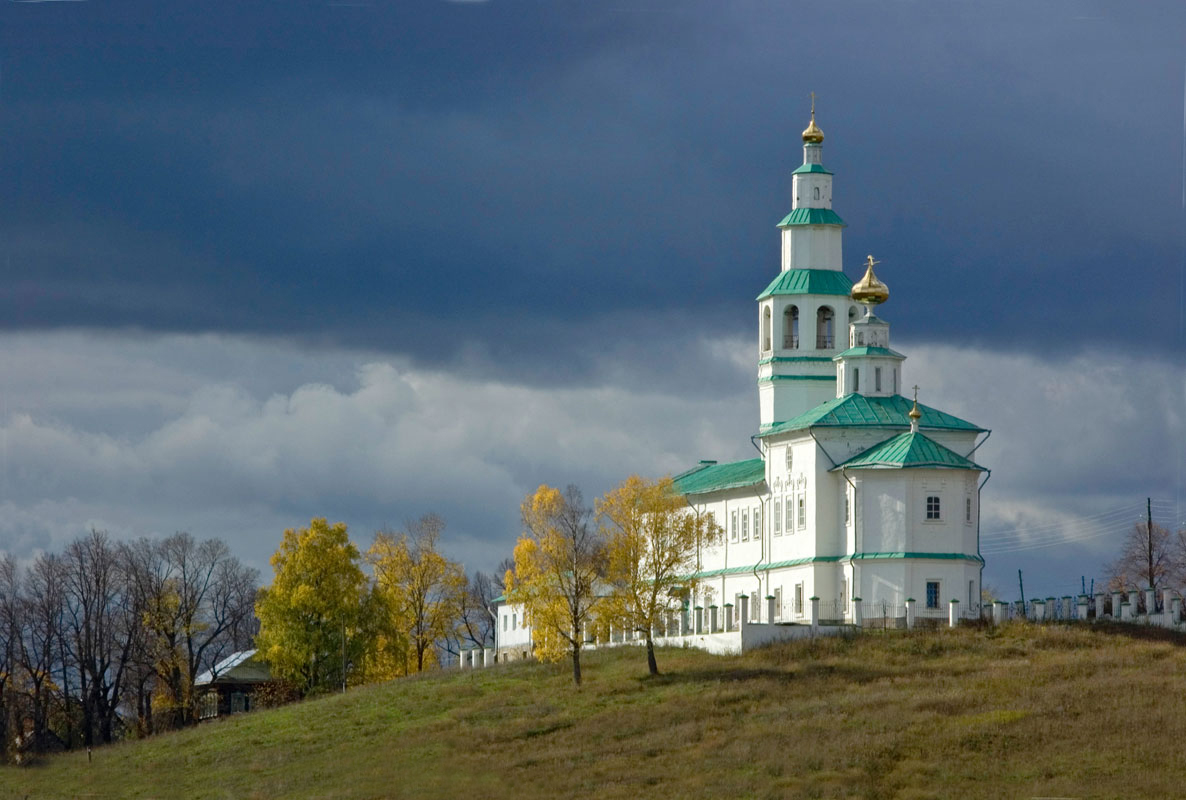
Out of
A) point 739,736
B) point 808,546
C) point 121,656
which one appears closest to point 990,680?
point 739,736

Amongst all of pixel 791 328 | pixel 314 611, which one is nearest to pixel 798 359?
pixel 791 328

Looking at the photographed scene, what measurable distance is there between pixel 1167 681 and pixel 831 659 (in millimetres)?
9590

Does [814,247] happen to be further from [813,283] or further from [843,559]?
[843,559]

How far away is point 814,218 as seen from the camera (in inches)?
2901

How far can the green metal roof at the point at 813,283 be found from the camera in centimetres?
7338

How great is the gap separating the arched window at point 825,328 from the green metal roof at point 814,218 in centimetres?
294

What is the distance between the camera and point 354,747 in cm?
5356

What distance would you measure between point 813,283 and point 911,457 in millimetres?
12313

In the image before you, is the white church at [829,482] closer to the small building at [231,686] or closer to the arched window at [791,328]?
the arched window at [791,328]

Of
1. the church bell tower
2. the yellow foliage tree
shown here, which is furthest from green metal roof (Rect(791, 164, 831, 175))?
the yellow foliage tree

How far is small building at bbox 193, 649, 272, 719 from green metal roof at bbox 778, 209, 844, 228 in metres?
27.5

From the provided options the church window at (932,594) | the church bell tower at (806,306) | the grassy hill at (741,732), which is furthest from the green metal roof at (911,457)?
the church bell tower at (806,306)

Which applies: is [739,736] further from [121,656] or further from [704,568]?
[121,656]

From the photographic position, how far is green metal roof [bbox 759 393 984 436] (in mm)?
Result: 65375
